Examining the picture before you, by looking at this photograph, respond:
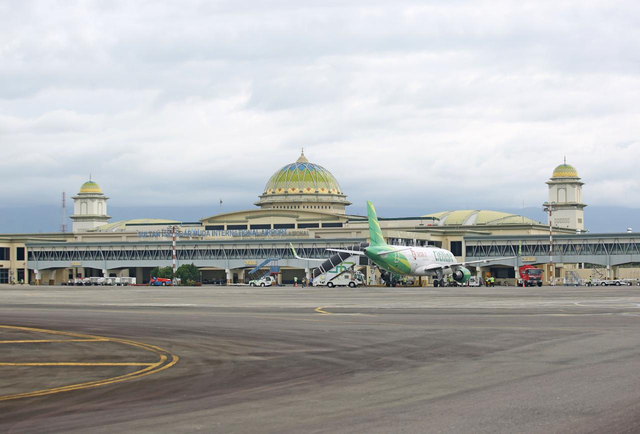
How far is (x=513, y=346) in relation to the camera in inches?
1083

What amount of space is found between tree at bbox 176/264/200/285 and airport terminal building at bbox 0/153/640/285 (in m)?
7.33

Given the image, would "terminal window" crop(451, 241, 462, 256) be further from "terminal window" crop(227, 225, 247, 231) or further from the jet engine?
the jet engine

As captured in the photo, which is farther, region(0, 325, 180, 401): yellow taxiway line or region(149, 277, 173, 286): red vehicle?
region(149, 277, 173, 286): red vehicle

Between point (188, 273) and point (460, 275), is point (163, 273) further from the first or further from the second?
point (460, 275)

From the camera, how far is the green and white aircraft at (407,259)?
99.1 m

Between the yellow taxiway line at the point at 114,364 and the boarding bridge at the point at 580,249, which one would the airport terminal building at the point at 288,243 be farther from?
the yellow taxiway line at the point at 114,364

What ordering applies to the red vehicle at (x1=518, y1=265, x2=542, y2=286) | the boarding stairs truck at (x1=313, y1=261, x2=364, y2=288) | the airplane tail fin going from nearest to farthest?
the airplane tail fin
the boarding stairs truck at (x1=313, y1=261, x2=364, y2=288)
the red vehicle at (x1=518, y1=265, x2=542, y2=286)

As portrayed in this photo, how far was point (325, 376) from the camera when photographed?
21266 mm

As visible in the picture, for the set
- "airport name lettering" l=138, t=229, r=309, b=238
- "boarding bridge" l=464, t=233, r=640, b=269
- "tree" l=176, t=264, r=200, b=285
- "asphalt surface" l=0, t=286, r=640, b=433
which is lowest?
"asphalt surface" l=0, t=286, r=640, b=433

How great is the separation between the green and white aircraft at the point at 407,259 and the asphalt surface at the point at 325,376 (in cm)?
5940

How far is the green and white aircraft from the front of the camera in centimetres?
9906

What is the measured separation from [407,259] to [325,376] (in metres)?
82.5

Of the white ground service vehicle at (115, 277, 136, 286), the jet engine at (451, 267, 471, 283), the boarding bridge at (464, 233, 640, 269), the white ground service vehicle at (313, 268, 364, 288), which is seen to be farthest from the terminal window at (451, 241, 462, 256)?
the white ground service vehicle at (115, 277, 136, 286)

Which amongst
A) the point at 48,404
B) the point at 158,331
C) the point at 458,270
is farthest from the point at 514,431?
the point at 458,270
